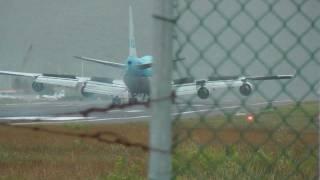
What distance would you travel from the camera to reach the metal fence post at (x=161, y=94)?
1878 millimetres

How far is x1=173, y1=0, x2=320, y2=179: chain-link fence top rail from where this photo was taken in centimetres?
219

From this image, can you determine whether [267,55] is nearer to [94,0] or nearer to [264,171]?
[264,171]

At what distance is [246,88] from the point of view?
302 centimetres

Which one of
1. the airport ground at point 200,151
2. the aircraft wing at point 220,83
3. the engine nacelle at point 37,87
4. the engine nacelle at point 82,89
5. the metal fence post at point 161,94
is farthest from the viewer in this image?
the engine nacelle at point 82,89

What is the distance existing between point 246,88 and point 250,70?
0.31 feet

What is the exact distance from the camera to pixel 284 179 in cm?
398

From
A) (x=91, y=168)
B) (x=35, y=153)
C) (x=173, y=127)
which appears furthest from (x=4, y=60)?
(x=173, y=127)

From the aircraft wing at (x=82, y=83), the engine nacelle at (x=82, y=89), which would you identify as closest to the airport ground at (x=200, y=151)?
the aircraft wing at (x=82, y=83)

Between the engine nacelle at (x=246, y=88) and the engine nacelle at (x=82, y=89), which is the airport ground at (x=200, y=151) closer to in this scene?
the engine nacelle at (x=246, y=88)

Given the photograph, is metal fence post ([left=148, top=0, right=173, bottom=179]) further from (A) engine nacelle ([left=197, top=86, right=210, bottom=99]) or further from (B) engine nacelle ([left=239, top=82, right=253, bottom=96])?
(B) engine nacelle ([left=239, top=82, right=253, bottom=96])

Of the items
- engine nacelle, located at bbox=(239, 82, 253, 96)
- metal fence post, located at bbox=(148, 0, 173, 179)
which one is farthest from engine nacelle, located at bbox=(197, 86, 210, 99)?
metal fence post, located at bbox=(148, 0, 173, 179)

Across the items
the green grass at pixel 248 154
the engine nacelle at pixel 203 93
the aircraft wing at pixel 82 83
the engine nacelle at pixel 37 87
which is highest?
the aircraft wing at pixel 82 83

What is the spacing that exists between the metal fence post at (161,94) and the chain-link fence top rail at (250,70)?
0.17 feet

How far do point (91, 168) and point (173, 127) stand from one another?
4212 millimetres
